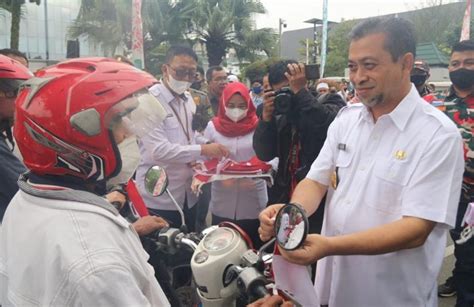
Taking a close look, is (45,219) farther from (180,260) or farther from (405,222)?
(405,222)

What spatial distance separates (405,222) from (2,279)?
1314 millimetres

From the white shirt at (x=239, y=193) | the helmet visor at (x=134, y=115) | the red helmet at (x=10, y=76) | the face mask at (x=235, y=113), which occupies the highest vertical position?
the red helmet at (x=10, y=76)

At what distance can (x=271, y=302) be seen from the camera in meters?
1.36

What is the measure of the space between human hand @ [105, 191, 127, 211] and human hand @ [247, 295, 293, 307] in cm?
97

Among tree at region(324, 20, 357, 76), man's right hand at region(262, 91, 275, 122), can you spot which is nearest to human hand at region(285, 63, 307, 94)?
man's right hand at region(262, 91, 275, 122)

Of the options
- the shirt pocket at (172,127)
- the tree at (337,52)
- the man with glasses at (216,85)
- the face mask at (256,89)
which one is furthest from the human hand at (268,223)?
the tree at (337,52)

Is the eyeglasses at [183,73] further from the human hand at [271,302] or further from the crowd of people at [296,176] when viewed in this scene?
the human hand at [271,302]

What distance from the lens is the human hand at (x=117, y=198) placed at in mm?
2084

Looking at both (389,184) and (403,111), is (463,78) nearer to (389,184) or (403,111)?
(403,111)

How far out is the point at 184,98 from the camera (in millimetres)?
3521

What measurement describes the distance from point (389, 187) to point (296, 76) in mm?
1266

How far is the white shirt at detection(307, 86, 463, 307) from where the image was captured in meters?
1.54

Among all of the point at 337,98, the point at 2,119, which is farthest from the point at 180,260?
the point at 337,98

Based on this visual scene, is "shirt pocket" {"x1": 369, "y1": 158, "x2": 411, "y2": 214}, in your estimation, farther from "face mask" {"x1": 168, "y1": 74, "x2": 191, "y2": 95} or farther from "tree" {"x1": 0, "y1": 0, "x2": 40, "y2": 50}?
"tree" {"x1": 0, "y1": 0, "x2": 40, "y2": 50}
